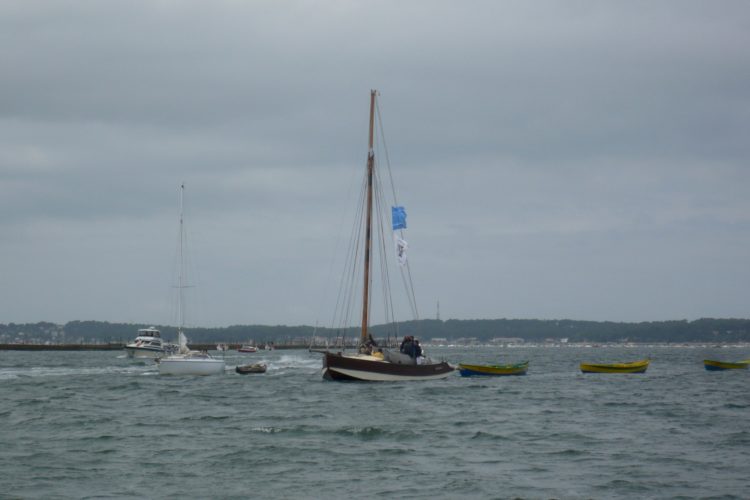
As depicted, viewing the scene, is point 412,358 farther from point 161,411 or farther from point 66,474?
point 66,474

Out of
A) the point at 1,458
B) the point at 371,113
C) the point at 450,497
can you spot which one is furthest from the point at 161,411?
the point at 371,113

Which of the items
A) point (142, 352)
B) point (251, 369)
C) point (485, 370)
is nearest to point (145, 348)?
point (142, 352)

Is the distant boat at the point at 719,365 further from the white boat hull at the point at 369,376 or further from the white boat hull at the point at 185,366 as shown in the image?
the white boat hull at the point at 185,366

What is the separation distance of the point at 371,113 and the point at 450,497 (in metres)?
46.3

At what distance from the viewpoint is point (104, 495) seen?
22547mm

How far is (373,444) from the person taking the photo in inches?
1228

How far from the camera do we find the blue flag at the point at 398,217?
6438cm

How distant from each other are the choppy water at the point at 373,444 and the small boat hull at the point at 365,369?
8.13 ft

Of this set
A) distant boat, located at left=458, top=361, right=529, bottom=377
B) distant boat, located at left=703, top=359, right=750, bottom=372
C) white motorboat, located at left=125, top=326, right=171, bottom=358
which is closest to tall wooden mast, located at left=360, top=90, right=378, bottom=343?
distant boat, located at left=458, top=361, right=529, bottom=377

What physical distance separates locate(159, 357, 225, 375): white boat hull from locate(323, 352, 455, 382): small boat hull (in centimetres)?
1670

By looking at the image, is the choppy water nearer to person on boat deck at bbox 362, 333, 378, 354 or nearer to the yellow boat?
person on boat deck at bbox 362, 333, 378, 354

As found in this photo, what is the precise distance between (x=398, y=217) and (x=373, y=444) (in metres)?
34.6

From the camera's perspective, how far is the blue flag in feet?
211

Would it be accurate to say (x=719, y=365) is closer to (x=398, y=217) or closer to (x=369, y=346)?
(x=398, y=217)
